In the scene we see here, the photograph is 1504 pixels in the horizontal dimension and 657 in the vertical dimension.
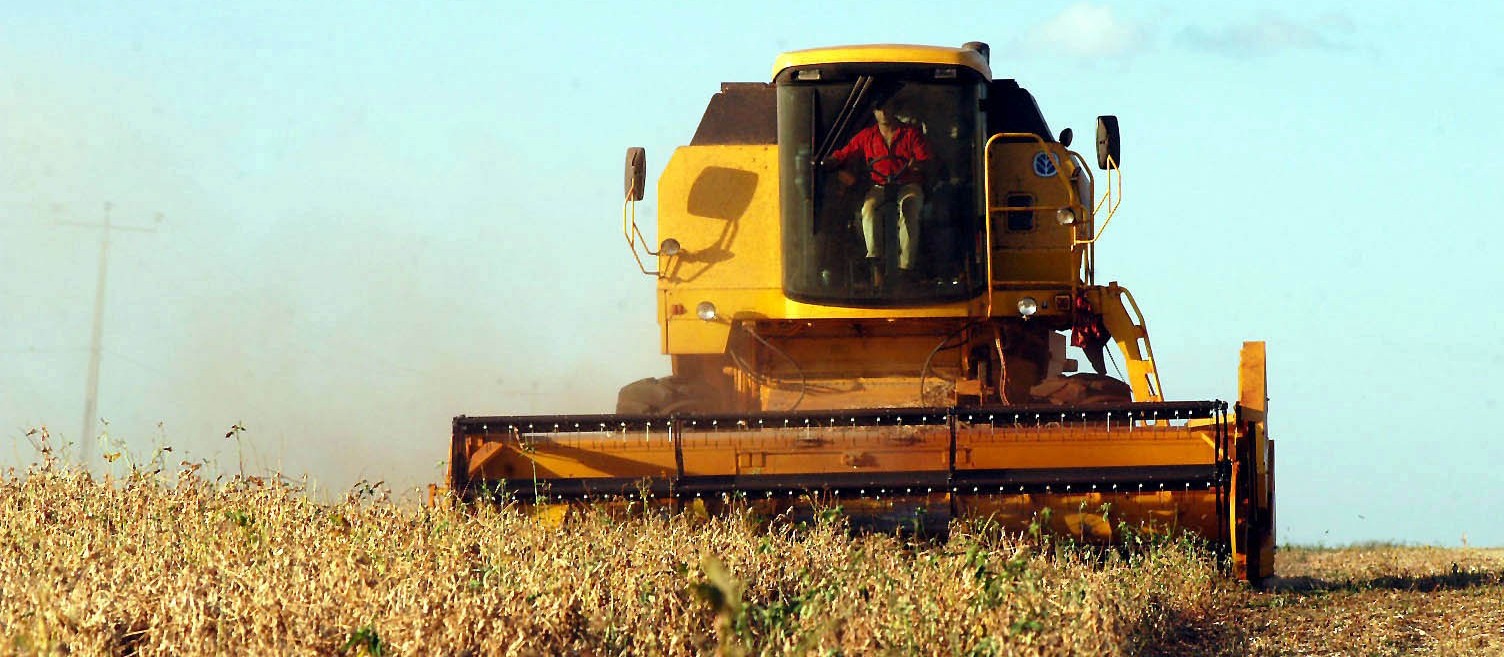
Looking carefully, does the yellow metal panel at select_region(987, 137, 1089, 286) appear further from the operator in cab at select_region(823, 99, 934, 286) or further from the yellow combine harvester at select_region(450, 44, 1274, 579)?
the operator in cab at select_region(823, 99, 934, 286)

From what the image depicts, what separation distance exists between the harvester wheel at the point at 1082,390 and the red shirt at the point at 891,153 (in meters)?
1.37

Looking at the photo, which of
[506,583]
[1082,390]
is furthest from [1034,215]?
[506,583]

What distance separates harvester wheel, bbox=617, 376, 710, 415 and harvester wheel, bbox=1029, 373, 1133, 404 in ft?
6.21

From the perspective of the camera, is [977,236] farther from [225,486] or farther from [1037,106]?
[225,486]

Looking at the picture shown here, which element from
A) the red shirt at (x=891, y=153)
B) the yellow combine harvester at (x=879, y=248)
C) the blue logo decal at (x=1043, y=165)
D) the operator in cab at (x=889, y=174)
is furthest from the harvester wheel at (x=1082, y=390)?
the red shirt at (x=891, y=153)

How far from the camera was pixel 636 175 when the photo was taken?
10672mm

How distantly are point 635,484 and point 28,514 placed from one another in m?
2.66

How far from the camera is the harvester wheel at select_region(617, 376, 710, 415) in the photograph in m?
10.6

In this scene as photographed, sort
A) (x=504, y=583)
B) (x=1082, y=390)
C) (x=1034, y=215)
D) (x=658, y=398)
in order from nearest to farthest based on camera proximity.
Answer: (x=504, y=583) < (x=1082, y=390) < (x=658, y=398) < (x=1034, y=215)

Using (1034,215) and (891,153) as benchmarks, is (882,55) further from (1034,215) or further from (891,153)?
(1034,215)

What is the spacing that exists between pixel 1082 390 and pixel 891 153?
171 centimetres

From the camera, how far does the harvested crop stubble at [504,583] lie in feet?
18.2

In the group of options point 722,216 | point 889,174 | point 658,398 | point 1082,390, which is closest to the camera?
point 1082,390

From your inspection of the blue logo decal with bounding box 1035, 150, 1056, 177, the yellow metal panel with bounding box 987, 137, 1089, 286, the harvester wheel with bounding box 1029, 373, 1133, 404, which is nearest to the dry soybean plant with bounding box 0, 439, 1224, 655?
the harvester wheel with bounding box 1029, 373, 1133, 404
